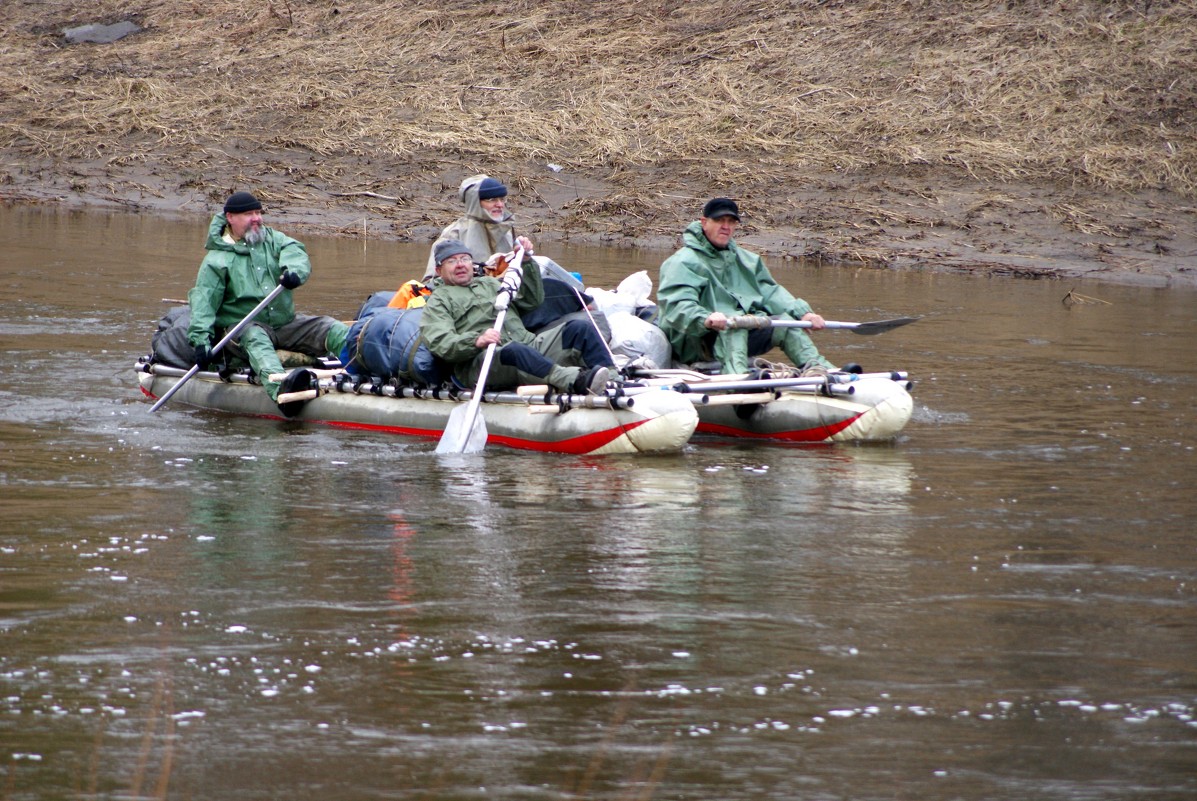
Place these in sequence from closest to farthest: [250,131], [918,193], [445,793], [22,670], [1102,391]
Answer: [445,793]
[22,670]
[1102,391]
[918,193]
[250,131]

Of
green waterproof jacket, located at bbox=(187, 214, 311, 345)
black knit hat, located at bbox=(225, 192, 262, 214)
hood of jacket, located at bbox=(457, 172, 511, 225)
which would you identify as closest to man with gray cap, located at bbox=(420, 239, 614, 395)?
hood of jacket, located at bbox=(457, 172, 511, 225)

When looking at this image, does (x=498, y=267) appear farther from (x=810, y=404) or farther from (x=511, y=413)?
(x=810, y=404)

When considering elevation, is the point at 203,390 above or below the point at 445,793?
above

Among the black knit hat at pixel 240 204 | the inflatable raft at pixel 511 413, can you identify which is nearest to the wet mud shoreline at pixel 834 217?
the black knit hat at pixel 240 204

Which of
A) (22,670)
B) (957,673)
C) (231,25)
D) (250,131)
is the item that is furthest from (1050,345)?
(231,25)

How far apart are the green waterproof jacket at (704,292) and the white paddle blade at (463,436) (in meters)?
1.52

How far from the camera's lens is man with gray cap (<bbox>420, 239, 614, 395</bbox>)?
973 cm

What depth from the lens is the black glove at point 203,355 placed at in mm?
10641

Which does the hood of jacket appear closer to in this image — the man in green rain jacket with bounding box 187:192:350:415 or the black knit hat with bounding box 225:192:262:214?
the man in green rain jacket with bounding box 187:192:350:415

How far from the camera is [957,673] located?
5.66m

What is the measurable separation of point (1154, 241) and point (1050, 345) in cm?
536

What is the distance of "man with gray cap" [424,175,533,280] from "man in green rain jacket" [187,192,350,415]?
0.88m

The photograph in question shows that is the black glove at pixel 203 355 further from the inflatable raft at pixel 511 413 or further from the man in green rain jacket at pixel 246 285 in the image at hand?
the inflatable raft at pixel 511 413

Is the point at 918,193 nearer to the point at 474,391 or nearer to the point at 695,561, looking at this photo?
the point at 474,391
